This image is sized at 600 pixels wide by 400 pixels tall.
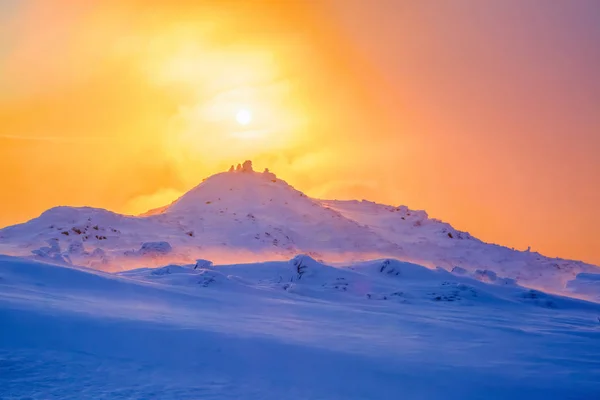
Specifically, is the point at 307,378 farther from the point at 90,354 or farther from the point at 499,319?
the point at 499,319

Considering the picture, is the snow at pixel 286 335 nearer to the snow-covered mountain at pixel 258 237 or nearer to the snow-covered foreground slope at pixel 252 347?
the snow-covered foreground slope at pixel 252 347

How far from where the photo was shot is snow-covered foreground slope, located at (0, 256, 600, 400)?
8766mm

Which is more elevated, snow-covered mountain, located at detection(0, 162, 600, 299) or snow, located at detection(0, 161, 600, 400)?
snow-covered mountain, located at detection(0, 162, 600, 299)

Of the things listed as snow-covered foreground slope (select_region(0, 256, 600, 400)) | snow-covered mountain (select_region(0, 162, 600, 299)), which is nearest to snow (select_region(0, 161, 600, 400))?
snow-covered foreground slope (select_region(0, 256, 600, 400))

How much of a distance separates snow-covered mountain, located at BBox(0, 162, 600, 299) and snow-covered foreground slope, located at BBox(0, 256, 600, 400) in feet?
55.1

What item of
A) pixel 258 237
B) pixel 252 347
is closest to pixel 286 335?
pixel 252 347

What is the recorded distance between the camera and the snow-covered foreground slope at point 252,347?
877 centimetres

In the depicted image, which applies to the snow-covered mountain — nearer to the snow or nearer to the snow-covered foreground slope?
the snow

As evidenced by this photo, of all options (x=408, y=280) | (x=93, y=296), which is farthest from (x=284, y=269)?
(x=93, y=296)

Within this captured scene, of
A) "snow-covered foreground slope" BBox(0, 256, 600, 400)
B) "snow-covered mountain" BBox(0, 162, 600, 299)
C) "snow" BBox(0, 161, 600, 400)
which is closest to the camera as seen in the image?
"snow-covered foreground slope" BBox(0, 256, 600, 400)

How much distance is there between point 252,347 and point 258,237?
1296 inches

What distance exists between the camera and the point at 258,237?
4350cm

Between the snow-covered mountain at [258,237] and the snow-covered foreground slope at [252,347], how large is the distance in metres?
16.8

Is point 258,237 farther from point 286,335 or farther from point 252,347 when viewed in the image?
point 252,347
